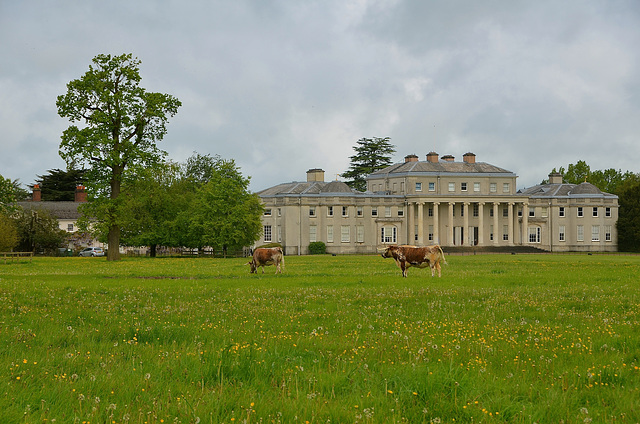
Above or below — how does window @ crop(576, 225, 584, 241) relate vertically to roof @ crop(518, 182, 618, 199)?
below

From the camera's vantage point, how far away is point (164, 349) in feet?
32.7

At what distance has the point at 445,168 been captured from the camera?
343 ft

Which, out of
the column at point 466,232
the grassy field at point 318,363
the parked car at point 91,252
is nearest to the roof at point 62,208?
the parked car at point 91,252

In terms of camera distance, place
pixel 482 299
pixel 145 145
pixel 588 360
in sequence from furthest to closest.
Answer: pixel 145 145 < pixel 482 299 < pixel 588 360

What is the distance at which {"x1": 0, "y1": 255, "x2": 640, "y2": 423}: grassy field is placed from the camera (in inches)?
275

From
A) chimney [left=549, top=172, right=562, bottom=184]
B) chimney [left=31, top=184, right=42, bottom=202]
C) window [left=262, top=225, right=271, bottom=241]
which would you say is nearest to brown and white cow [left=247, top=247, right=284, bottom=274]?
window [left=262, top=225, right=271, bottom=241]

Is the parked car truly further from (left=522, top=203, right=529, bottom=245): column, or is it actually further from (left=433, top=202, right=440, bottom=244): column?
(left=522, top=203, right=529, bottom=245): column

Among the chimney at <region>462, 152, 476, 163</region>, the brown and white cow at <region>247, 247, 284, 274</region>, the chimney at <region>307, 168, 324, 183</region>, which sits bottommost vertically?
the brown and white cow at <region>247, 247, 284, 274</region>

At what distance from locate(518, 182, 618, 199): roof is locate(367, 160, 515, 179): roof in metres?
7.99

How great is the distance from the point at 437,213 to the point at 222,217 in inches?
1498

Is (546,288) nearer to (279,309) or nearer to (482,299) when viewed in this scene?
(482,299)

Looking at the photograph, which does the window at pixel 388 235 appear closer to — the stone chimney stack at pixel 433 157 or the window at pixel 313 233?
the window at pixel 313 233

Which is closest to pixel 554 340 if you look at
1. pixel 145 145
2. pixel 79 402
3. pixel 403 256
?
pixel 79 402

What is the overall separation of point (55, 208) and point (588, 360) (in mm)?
119086
